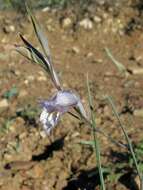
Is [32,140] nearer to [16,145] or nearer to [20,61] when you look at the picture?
[16,145]

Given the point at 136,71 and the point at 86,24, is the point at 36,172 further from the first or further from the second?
the point at 86,24

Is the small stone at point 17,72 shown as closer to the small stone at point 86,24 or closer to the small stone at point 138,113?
the small stone at point 86,24

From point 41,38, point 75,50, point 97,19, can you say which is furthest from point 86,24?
point 41,38

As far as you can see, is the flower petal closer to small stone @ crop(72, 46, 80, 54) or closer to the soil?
the soil

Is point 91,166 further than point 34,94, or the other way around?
point 34,94

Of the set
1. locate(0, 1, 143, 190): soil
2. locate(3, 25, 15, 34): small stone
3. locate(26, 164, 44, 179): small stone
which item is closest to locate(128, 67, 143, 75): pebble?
locate(0, 1, 143, 190): soil

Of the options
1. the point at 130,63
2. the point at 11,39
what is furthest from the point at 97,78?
the point at 11,39
